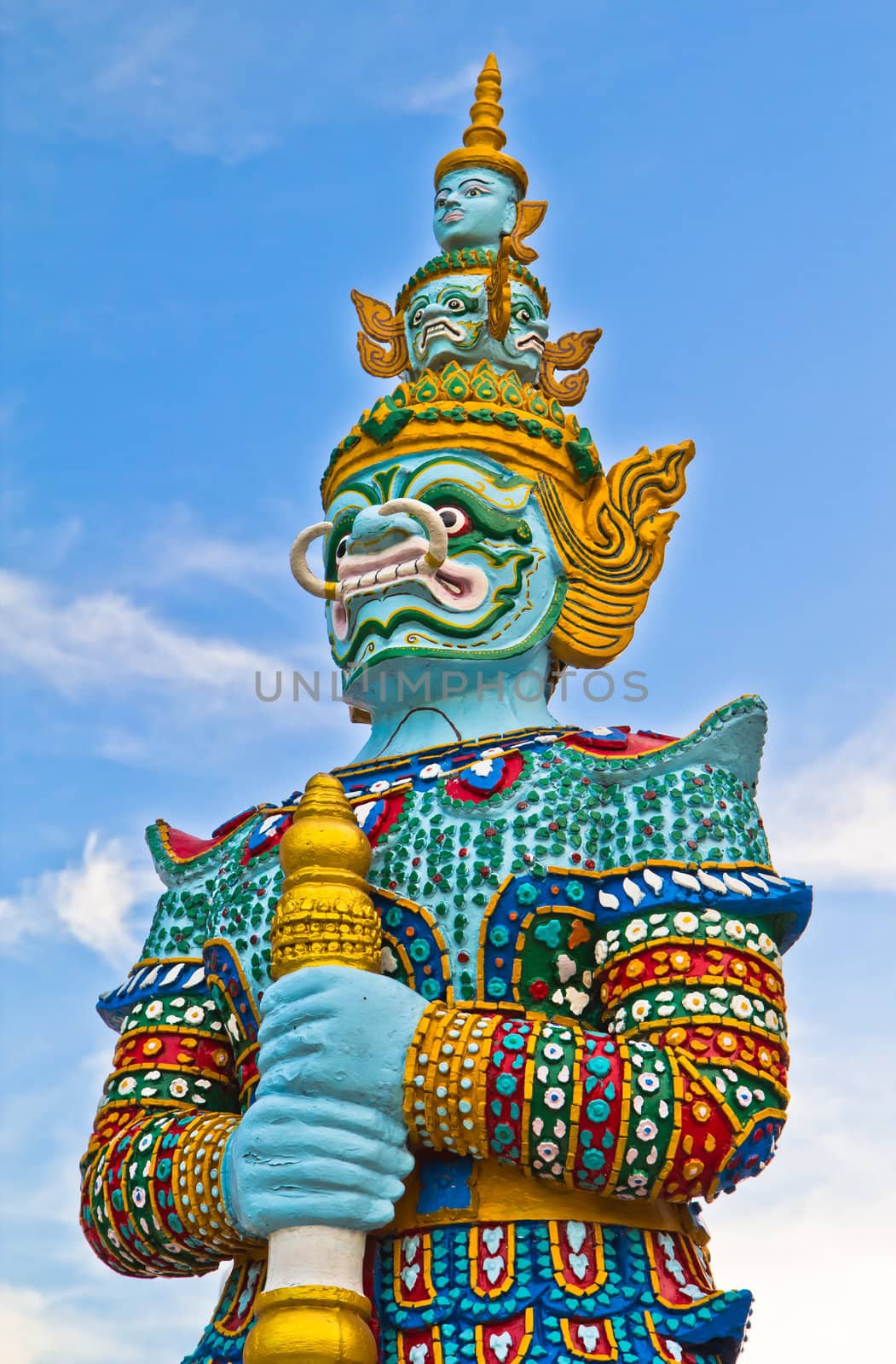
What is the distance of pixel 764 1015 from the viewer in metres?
5.06

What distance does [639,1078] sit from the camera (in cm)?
481

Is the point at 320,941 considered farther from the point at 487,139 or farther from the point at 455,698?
the point at 487,139

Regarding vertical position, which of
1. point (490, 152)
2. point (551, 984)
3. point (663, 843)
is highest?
point (490, 152)

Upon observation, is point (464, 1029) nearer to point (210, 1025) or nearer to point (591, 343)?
point (210, 1025)

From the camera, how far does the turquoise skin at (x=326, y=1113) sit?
4789 millimetres

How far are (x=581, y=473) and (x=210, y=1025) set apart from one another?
7.24ft

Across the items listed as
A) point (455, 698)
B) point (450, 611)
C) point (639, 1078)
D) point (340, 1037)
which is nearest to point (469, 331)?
point (450, 611)

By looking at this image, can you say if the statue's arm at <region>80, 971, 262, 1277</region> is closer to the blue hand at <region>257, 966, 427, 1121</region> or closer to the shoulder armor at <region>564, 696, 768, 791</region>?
the blue hand at <region>257, 966, 427, 1121</region>

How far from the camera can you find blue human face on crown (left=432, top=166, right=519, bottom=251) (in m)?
6.93

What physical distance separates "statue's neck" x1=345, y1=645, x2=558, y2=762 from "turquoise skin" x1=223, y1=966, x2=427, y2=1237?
1.16 m

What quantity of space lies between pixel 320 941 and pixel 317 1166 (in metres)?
0.60

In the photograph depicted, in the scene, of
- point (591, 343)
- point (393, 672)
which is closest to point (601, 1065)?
point (393, 672)

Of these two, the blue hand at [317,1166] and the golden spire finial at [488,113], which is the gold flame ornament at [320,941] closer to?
the blue hand at [317,1166]

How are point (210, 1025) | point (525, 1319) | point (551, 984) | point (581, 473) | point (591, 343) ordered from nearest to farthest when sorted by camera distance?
point (525, 1319), point (551, 984), point (210, 1025), point (581, 473), point (591, 343)
